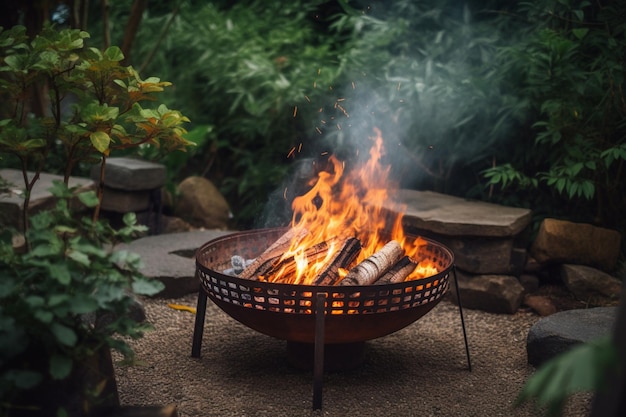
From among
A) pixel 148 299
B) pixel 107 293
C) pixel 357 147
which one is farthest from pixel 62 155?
pixel 107 293

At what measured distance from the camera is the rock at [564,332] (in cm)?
309

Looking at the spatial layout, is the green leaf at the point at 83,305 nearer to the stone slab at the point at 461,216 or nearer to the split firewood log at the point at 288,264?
the split firewood log at the point at 288,264

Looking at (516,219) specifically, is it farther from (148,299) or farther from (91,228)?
→ (91,228)

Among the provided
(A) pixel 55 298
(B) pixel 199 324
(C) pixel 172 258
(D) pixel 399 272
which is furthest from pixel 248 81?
(A) pixel 55 298

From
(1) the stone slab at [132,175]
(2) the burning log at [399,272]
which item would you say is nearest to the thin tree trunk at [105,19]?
(1) the stone slab at [132,175]

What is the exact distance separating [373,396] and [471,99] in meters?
2.62

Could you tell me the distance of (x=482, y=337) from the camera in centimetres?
379

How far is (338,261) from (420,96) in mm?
2234

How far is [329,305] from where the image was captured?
2.73 m

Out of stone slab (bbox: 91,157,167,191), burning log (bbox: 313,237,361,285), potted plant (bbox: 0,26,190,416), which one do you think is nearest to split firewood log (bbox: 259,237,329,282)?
burning log (bbox: 313,237,361,285)

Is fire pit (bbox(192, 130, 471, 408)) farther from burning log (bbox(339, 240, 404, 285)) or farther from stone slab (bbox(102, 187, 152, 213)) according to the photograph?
stone slab (bbox(102, 187, 152, 213))

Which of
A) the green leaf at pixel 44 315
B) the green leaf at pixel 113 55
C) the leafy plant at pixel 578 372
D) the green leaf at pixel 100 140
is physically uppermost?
the green leaf at pixel 113 55

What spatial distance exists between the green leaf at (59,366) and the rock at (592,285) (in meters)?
3.37

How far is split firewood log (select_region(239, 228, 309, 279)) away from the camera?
10.3 feet
